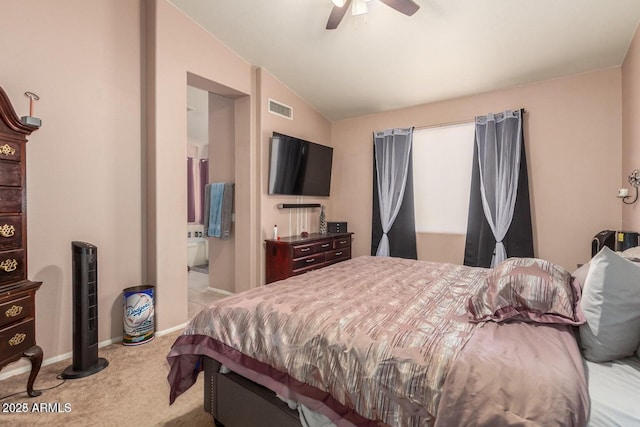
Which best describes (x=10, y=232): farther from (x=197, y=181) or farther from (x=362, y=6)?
(x=197, y=181)

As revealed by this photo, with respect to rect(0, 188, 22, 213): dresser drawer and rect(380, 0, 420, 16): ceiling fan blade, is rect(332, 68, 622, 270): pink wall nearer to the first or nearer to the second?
rect(380, 0, 420, 16): ceiling fan blade

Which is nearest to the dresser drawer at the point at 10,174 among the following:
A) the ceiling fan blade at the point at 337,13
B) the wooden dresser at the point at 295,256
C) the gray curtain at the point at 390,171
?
the wooden dresser at the point at 295,256

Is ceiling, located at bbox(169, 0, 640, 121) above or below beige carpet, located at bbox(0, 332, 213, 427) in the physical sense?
above

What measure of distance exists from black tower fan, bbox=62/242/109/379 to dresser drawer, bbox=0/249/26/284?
0.33 metres

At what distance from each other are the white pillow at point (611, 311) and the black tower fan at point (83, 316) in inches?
116

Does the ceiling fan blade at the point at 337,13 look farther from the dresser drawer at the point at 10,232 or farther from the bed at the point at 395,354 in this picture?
the dresser drawer at the point at 10,232

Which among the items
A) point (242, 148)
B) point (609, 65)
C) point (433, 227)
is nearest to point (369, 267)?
point (433, 227)

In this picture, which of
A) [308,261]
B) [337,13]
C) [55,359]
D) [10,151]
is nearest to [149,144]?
[10,151]

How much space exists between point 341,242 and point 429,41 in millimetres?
2768

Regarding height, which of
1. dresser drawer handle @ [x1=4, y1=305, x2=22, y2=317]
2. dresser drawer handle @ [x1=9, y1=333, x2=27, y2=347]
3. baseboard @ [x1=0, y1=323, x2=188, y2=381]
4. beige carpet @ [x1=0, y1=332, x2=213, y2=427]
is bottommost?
beige carpet @ [x1=0, y1=332, x2=213, y2=427]

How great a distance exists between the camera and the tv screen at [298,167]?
391cm

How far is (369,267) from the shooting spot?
2564 mm

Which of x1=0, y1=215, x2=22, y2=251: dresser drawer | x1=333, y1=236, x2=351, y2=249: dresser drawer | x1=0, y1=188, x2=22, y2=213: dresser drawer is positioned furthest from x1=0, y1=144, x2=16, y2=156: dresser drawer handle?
x1=333, y1=236, x2=351, y2=249: dresser drawer

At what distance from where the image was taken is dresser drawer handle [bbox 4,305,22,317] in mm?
1713
